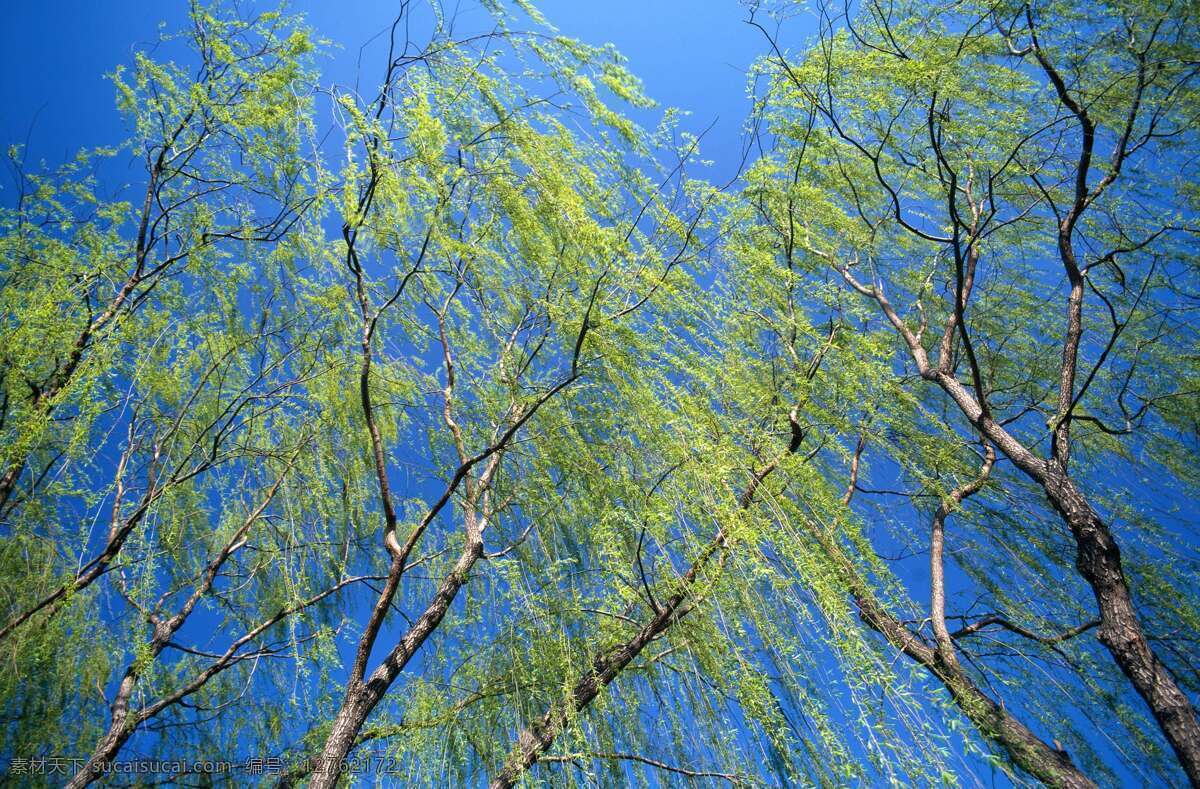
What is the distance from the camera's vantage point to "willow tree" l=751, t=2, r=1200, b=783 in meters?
2.92

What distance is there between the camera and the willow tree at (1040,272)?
2918mm

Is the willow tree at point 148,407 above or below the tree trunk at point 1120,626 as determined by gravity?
above

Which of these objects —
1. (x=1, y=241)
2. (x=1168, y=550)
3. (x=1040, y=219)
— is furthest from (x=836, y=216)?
(x=1, y=241)

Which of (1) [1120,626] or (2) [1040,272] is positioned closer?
(1) [1120,626]

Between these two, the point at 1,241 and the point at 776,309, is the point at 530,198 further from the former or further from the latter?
the point at 1,241

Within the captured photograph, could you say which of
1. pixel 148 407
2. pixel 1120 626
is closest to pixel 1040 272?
pixel 1120 626

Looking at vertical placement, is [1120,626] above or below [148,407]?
below

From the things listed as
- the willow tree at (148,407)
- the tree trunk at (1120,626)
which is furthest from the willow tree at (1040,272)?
the willow tree at (148,407)

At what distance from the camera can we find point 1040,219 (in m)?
3.90

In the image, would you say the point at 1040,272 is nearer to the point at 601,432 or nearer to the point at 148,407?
the point at 601,432

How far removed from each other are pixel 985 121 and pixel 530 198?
7.85ft

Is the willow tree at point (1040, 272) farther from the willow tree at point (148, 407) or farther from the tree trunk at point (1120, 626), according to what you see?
the willow tree at point (148, 407)

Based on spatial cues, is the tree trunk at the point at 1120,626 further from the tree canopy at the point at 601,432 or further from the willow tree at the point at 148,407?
the willow tree at the point at 148,407

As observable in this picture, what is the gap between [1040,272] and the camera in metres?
4.11
